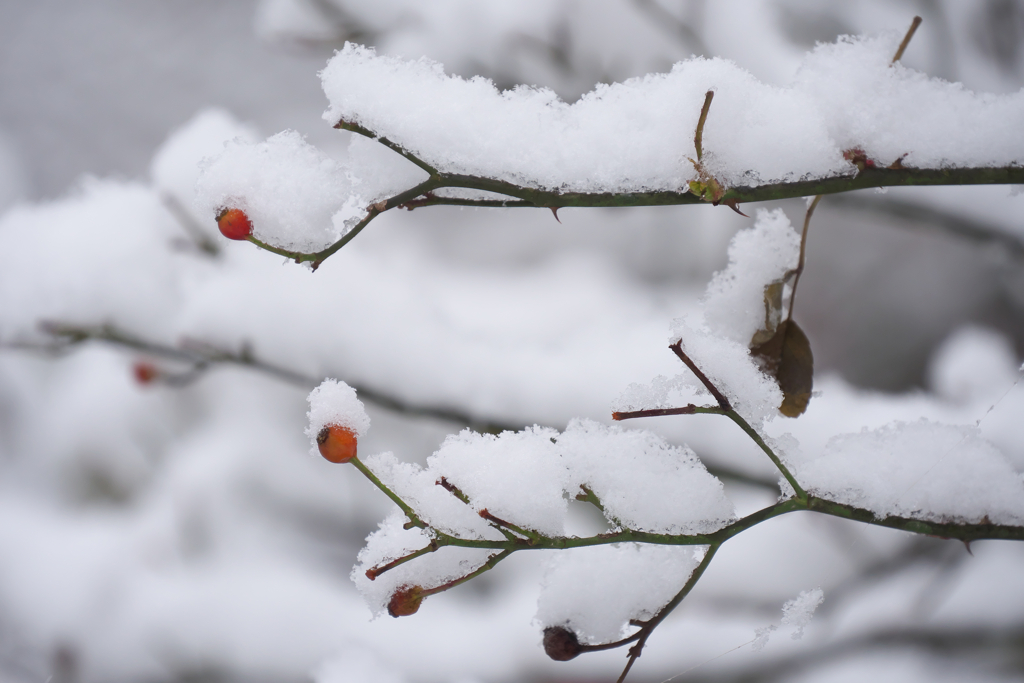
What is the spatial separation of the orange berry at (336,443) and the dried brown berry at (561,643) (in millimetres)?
138

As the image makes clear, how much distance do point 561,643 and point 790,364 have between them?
0.23m

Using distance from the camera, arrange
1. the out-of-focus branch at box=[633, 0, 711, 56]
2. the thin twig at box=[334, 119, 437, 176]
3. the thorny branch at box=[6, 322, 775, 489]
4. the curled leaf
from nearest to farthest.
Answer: the thin twig at box=[334, 119, 437, 176]
the curled leaf
the thorny branch at box=[6, 322, 775, 489]
the out-of-focus branch at box=[633, 0, 711, 56]

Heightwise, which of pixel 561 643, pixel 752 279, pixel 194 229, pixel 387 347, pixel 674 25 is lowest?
pixel 561 643

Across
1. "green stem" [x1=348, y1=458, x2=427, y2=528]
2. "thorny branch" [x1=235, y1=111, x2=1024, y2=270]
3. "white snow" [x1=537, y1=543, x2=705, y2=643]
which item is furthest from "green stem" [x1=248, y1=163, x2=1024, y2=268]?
"white snow" [x1=537, y1=543, x2=705, y2=643]

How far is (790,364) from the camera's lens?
39 cm

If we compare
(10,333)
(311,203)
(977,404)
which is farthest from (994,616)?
(10,333)

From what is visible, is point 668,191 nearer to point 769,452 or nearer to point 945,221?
point 769,452

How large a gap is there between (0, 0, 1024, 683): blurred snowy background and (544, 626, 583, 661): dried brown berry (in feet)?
1.07

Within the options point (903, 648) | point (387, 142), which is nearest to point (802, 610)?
point (387, 142)

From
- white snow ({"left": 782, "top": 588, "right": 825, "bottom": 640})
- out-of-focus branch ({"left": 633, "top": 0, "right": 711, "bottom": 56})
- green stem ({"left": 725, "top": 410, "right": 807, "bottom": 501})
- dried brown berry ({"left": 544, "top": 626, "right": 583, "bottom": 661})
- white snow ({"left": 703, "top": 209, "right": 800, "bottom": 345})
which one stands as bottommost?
dried brown berry ({"left": 544, "top": 626, "right": 583, "bottom": 661})

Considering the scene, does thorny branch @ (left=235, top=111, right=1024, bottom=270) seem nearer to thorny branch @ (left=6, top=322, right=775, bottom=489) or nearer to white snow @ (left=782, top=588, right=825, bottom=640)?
white snow @ (left=782, top=588, right=825, bottom=640)

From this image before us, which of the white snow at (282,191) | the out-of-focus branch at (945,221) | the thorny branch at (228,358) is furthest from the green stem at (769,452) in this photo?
the out-of-focus branch at (945,221)

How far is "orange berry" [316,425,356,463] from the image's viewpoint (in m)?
0.29

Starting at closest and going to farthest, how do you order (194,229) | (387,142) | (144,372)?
(387,142)
(194,229)
(144,372)
